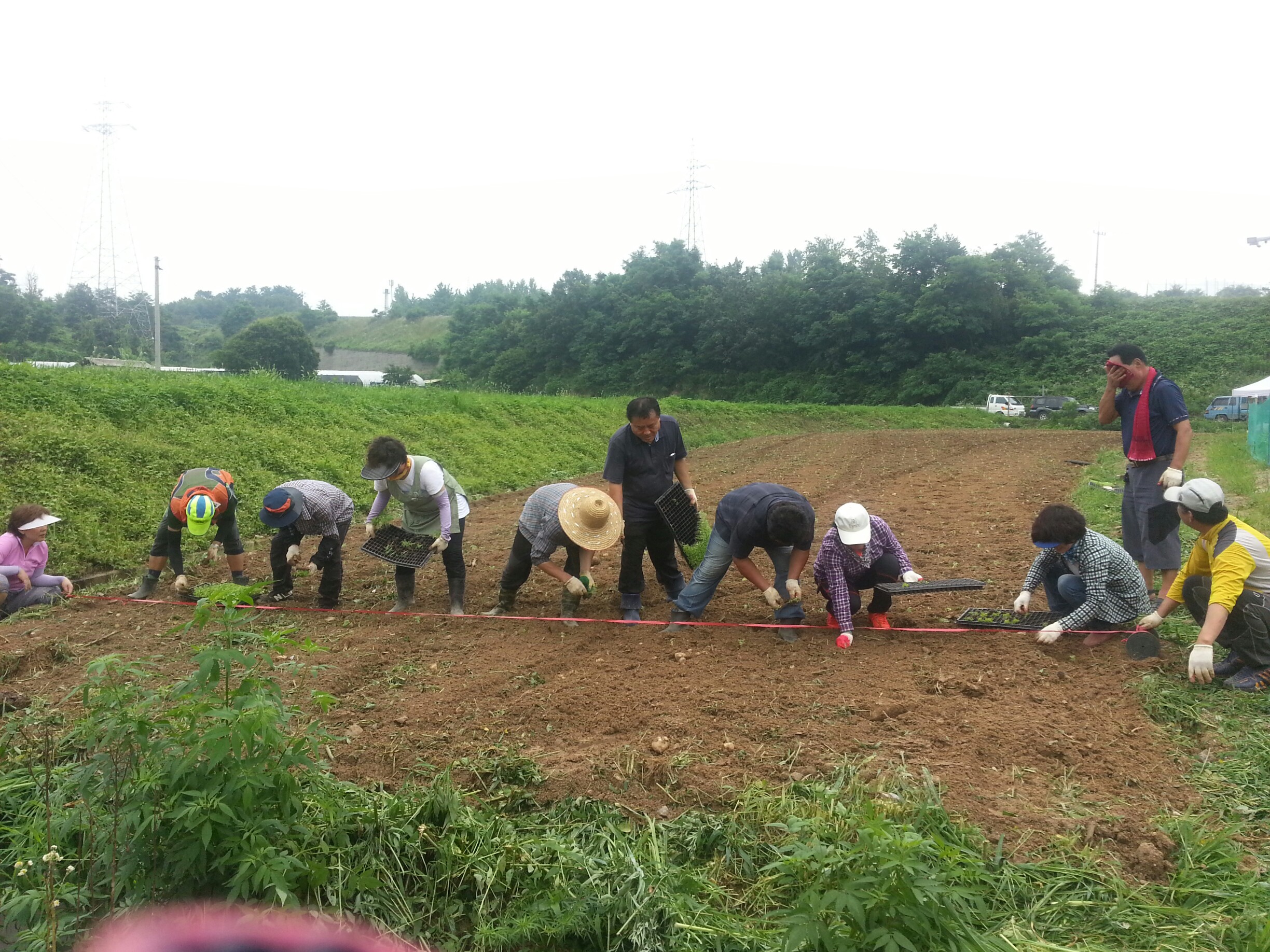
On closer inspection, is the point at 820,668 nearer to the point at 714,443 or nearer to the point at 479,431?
the point at 479,431

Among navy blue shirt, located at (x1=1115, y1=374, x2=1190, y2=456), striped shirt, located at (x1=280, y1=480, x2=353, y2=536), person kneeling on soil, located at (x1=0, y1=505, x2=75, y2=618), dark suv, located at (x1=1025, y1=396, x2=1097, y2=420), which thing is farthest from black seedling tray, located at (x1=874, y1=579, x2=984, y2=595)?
dark suv, located at (x1=1025, y1=396, x2=1097, y2=420)

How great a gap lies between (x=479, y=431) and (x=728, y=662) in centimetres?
1191

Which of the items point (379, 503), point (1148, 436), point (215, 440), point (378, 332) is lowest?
point (379, 503)

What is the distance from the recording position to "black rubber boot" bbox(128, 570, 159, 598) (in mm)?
6438

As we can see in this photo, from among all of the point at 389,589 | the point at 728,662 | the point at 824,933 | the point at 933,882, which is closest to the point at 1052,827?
the point at 933,882

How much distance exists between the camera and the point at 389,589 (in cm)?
698

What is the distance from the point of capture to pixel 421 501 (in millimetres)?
5840

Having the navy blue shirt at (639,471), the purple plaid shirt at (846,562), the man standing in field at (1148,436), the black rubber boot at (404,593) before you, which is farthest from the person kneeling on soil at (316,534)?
the man standing in field at (1148,436)

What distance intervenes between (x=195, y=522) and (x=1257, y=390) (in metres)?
26.9

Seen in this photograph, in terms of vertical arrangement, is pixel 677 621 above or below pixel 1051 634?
below

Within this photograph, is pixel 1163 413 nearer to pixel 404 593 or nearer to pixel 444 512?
pixel 444 512

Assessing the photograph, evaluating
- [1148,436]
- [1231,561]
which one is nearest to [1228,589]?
[1231,561]

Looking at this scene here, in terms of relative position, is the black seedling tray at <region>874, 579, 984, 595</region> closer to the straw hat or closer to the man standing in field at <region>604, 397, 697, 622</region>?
the man standing in field at <region>604, 397, 697, 622</region>

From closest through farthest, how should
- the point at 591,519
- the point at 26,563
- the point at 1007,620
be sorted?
the point at 1007,620, the point at 591,519, the point at 26,563
